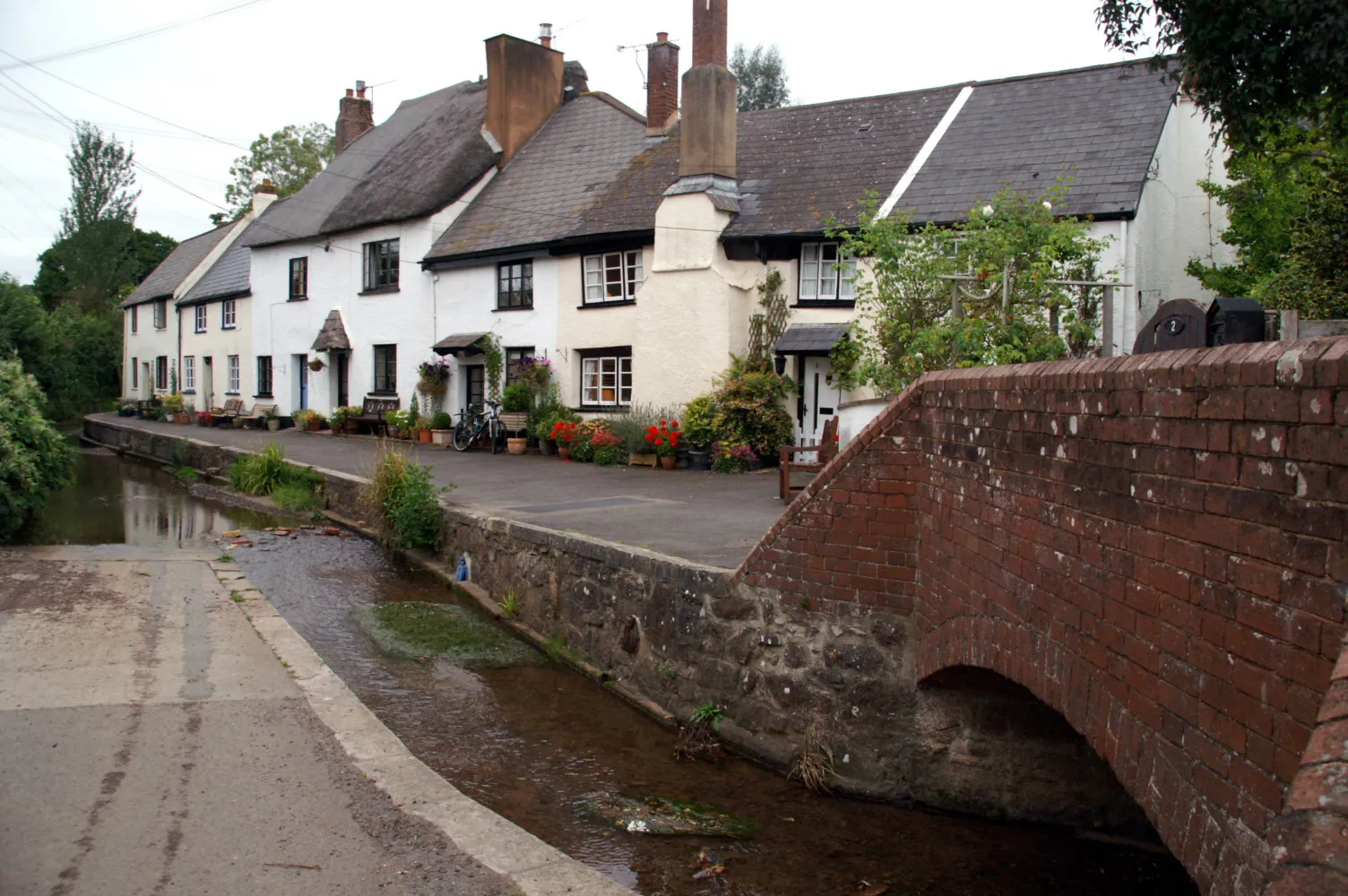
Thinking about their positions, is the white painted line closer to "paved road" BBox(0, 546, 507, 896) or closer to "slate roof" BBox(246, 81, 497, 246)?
"slate roof" BBox(246, 81, 497, 246)

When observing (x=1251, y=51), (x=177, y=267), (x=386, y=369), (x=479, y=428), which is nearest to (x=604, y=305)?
(x=479, y=428)

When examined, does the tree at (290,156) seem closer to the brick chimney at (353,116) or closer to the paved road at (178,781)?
the brick chimney at (353,116)

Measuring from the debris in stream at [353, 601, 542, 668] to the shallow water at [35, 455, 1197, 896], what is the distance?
22 centimetres

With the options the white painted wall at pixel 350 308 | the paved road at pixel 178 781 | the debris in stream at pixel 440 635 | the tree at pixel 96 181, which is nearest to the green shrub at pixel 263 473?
the white painted wall at pixel 350 308

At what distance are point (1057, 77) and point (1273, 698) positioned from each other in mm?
18825

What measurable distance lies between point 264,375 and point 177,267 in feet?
42.8

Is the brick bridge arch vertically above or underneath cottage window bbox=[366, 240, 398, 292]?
underneath

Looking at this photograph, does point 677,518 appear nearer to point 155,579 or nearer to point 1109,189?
point 155,579

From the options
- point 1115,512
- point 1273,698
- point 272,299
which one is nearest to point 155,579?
point 1115,512

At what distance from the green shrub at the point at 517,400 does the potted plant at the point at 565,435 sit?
1694mm

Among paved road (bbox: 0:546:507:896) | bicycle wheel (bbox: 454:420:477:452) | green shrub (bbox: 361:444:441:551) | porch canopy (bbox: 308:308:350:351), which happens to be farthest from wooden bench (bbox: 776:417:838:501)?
porch canopy (bbox: 308:308:350:351)

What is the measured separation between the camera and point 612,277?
21.9 m

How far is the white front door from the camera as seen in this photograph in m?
18.7

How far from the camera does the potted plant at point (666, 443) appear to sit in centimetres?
1878
